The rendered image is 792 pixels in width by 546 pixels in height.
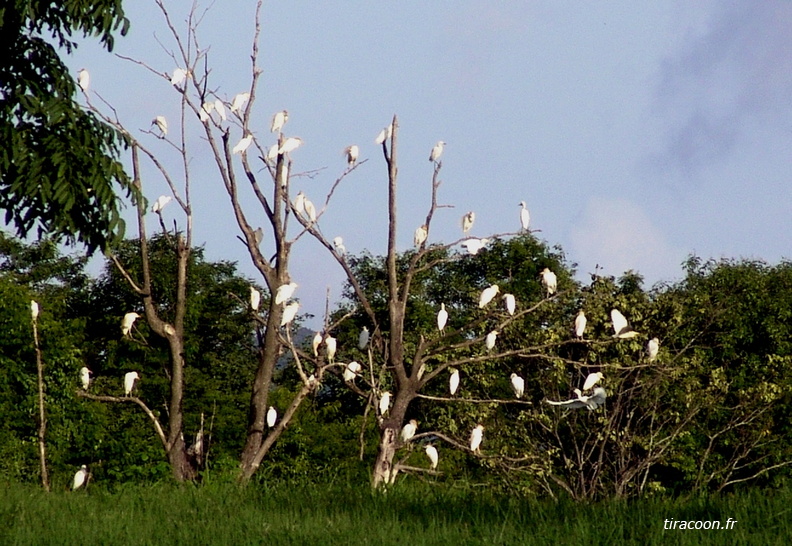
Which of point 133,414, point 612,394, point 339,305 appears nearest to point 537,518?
point 612,394

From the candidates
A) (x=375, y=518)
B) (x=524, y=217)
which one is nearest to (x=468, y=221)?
(x=524, y=217)

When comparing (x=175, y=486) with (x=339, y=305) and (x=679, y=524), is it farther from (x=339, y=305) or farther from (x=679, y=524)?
(x=339, y=305)

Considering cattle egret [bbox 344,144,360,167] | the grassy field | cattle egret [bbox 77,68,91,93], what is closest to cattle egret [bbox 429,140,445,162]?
cattle egret [bbox 344,144,360,167]

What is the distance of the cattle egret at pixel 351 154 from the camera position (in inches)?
524

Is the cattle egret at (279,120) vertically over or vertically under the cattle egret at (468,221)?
over

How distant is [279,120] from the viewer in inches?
587

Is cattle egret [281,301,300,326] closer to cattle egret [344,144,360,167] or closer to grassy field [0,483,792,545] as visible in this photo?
cattle egret [344,144,360,167]

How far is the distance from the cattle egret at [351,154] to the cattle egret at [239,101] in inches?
51.9

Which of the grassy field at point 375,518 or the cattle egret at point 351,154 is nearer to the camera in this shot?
the grassy field at point 375,518

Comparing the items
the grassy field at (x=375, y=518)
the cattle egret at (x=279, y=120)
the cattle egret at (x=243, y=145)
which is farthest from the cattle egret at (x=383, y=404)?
the grassy field at (x=375, y=518)

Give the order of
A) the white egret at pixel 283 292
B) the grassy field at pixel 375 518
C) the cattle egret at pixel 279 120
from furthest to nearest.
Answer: the cattle egret at pixel 279 120 → the white egret at pixel 283 292 → the grassy field at pixel 375 518

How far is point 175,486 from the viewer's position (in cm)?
815

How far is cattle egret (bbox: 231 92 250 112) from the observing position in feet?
43.8

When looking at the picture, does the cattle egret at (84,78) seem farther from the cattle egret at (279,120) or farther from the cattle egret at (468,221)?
the cattle egret at (468,221)
